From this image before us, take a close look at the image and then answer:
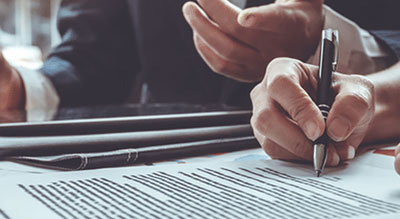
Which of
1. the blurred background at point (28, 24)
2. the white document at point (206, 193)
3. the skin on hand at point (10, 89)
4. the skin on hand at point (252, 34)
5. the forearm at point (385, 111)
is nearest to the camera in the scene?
the white document at point (206, 193)

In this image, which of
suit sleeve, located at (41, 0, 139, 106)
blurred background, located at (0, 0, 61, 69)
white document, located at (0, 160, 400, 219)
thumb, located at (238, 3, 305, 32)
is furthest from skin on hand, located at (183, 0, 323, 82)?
blurred background, located at (0, 0, 61, 69)

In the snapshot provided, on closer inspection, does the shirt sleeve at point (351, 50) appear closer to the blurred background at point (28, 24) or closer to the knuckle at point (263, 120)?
the knuckle at point (263, 120)

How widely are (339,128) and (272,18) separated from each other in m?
0.22

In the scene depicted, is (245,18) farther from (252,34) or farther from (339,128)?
(339,128)

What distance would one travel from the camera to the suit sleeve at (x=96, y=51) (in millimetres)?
968

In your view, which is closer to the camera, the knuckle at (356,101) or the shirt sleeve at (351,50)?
the knuckle at (356,101)

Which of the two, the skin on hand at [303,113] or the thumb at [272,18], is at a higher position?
the thumb at [272,18]

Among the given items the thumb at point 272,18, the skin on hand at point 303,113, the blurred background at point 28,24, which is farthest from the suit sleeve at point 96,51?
the blurred background at point 28,24

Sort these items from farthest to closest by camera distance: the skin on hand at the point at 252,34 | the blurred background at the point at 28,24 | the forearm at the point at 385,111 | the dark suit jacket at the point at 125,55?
the blurred background at the point at 28,24 < the dark suit jacket at the point at 125,55 < the skin on hand at the point at 252,34 < the forearm at the point at 385,111

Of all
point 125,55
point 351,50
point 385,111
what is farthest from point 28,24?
point 385,111

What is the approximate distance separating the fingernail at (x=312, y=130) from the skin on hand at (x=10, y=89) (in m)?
0.53

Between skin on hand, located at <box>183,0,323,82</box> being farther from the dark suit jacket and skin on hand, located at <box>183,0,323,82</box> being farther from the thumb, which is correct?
the dark suit jacket

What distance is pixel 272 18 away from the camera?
1.56 ft

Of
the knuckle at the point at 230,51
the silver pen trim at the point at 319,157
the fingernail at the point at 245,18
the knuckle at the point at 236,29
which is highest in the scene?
the fingernail at the point at 245,18
